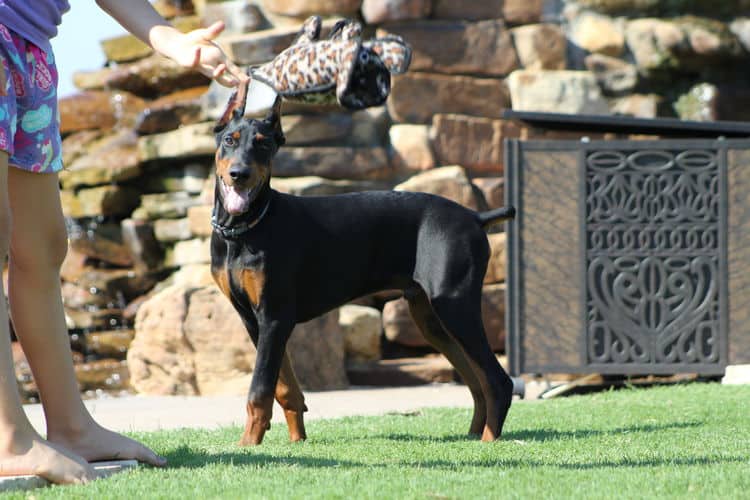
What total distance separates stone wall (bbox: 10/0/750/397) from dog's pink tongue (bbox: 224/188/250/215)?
5.03 metres

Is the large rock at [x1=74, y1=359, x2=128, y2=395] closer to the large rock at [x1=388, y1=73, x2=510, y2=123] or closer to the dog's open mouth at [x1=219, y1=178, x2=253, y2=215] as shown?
the large rock at [x1=388, y1=73, x2=510, y2=123]

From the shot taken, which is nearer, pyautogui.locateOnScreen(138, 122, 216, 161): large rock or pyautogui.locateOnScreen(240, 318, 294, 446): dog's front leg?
pyautogui.locateOnScreen(240, 318, 294, 446): dog's front leg

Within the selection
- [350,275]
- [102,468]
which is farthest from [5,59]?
[350,275]

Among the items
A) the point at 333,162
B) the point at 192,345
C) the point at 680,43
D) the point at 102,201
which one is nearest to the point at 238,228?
the point at 192,345

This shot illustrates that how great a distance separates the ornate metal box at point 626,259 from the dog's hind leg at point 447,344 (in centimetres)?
318

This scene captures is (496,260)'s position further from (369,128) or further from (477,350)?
(477,350)

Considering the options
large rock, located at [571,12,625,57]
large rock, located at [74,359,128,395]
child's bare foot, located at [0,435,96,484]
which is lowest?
large rock, located at [74,359,128,395]

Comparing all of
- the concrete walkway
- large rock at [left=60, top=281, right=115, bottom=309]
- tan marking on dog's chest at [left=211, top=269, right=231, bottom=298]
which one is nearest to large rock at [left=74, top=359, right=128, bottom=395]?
large rock at [left=60, top=281, right=115, bottom=309]

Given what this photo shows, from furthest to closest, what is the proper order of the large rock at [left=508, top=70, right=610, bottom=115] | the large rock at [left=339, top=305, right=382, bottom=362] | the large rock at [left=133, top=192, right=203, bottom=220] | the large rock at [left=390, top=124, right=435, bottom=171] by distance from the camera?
the large rock at [left=133, top=192, right=203, bottom=220] → the large rock at [left=508, top=70, right=610, bottom=115] → the large rock at [left=390, top=124, right=435, bottom=171] → the large rock at [left=339, top=305, right=382, bottom=362]

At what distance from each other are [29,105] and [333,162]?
283 inches

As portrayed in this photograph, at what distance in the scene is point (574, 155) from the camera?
9.11m

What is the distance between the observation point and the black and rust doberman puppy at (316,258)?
17.1 feet

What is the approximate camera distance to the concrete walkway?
7.44 m

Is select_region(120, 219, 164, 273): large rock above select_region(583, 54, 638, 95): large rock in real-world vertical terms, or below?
below
